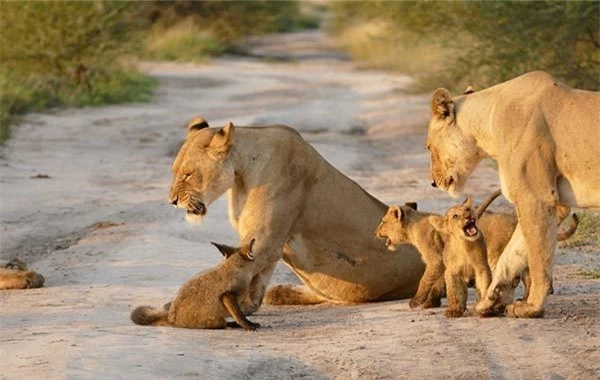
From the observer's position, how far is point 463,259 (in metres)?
8.24

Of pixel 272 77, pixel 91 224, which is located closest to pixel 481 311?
pixel 91 224

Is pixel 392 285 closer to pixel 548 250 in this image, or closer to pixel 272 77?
pixel 548 250

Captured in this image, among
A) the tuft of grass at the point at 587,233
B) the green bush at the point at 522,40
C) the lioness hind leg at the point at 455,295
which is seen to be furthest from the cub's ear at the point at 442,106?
the green bush at the point at 522,40

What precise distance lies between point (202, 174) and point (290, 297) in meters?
1.15

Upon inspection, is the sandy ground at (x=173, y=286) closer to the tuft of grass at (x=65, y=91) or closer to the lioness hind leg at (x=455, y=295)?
the lioness hind leg at (x=455, y=295)

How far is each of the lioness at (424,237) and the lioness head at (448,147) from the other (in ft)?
0.76

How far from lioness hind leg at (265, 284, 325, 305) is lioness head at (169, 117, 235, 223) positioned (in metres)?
0.91

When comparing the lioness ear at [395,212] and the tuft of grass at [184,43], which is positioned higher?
the lioness ear at [395,212]

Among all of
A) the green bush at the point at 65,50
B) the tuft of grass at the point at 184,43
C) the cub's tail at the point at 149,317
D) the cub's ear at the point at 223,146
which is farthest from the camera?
the tuft of grass at the point at 184,43

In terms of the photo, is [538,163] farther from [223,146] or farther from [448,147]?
[223,146]

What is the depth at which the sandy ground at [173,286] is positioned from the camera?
7.11 metres

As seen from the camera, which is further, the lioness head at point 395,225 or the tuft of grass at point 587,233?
the tuft of grass at point 587,233

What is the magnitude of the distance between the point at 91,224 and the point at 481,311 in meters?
5.53

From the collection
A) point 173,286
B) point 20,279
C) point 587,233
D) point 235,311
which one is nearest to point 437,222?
point 235,311
